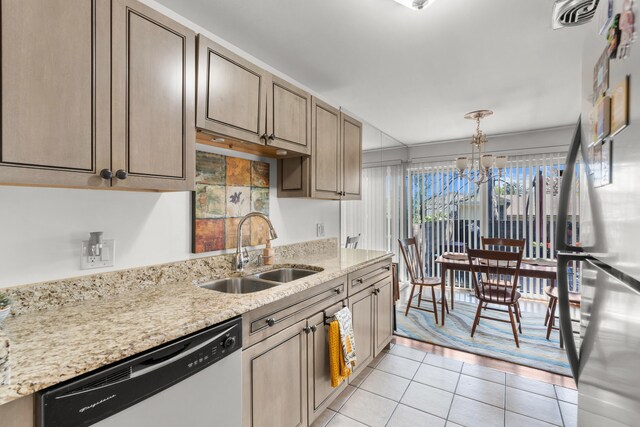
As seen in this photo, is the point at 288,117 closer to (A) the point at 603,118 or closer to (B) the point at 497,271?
(A) the point at 603,118

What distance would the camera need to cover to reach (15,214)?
1.17m

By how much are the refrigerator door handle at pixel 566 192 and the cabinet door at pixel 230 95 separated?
1.48 metres

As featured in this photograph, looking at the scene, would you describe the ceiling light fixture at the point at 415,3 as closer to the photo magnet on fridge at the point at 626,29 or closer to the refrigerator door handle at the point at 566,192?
the refrigerator door handle at the point at 566,192

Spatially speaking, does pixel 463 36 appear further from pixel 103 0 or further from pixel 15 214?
pixel 15 214

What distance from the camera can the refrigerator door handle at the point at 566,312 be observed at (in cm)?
93

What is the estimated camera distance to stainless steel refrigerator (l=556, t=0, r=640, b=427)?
1.76 feet

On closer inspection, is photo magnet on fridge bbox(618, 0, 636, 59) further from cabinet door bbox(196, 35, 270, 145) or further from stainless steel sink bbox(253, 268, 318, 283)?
stainless steel sink bbox(253, 268, 318, 283)

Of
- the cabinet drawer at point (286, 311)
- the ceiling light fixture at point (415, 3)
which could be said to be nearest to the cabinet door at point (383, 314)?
the cabinet drawer at point (286, 311)

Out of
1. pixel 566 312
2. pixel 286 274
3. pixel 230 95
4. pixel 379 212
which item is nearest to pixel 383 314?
pixel 286 274

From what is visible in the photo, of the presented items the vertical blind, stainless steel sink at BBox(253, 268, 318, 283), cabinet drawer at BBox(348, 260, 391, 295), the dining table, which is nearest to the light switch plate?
stainless steel sink at BBox(253, 268, 318, 283)

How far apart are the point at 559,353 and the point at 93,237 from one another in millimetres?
3715

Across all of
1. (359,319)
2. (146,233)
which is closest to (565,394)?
(359,319)

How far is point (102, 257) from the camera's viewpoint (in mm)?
1398

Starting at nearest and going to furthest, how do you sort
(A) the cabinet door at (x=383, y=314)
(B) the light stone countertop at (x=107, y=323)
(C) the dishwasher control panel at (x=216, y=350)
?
(B) the light stone countertop at (x=107, y=323), (C) the dishwasher control panel at (x=216, y=350), (A) the cabinet door at (x=383, y=314)
